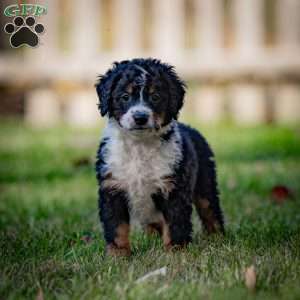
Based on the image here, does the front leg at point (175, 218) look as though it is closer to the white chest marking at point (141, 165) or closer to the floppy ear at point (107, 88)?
the white chest marking at point (141, 165)

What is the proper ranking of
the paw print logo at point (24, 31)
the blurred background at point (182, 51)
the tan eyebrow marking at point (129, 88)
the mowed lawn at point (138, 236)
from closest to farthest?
the mowed lawn at point (138, 236) → the tan eyebrow marking at point (129, 88) → the paw print logo at point (24, 31) → the blurred background at point (182, 51)

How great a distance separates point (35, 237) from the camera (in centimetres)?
472

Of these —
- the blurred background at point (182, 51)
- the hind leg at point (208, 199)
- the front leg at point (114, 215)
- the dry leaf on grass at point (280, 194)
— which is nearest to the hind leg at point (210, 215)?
the hind leg at point (208, 199)

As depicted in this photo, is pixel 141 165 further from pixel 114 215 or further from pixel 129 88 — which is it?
pixel 129 88

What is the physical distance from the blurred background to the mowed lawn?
163 cm

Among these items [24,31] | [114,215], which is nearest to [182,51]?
[24,31]

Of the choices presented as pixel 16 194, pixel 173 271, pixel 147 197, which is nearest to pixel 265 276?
pixel 173 271

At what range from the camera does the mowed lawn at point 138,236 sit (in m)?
3.31

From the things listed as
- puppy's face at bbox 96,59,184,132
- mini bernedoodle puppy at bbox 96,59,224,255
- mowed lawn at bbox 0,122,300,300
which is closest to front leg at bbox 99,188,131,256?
mini bernedoodle puppy at bbox 96,59,224,255

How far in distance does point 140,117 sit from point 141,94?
0.69ft

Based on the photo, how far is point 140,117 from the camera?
13.5 feet

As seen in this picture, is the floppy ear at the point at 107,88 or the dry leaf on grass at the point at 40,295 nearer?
the dry leaf on grass at the point at 40,295

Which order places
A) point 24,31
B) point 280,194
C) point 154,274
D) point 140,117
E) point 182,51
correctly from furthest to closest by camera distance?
1. point 182,51
2. point 280,194
3. point 24,31
4. point 140,117
5. point 154,274

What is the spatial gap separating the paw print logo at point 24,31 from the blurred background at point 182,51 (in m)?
6.05
